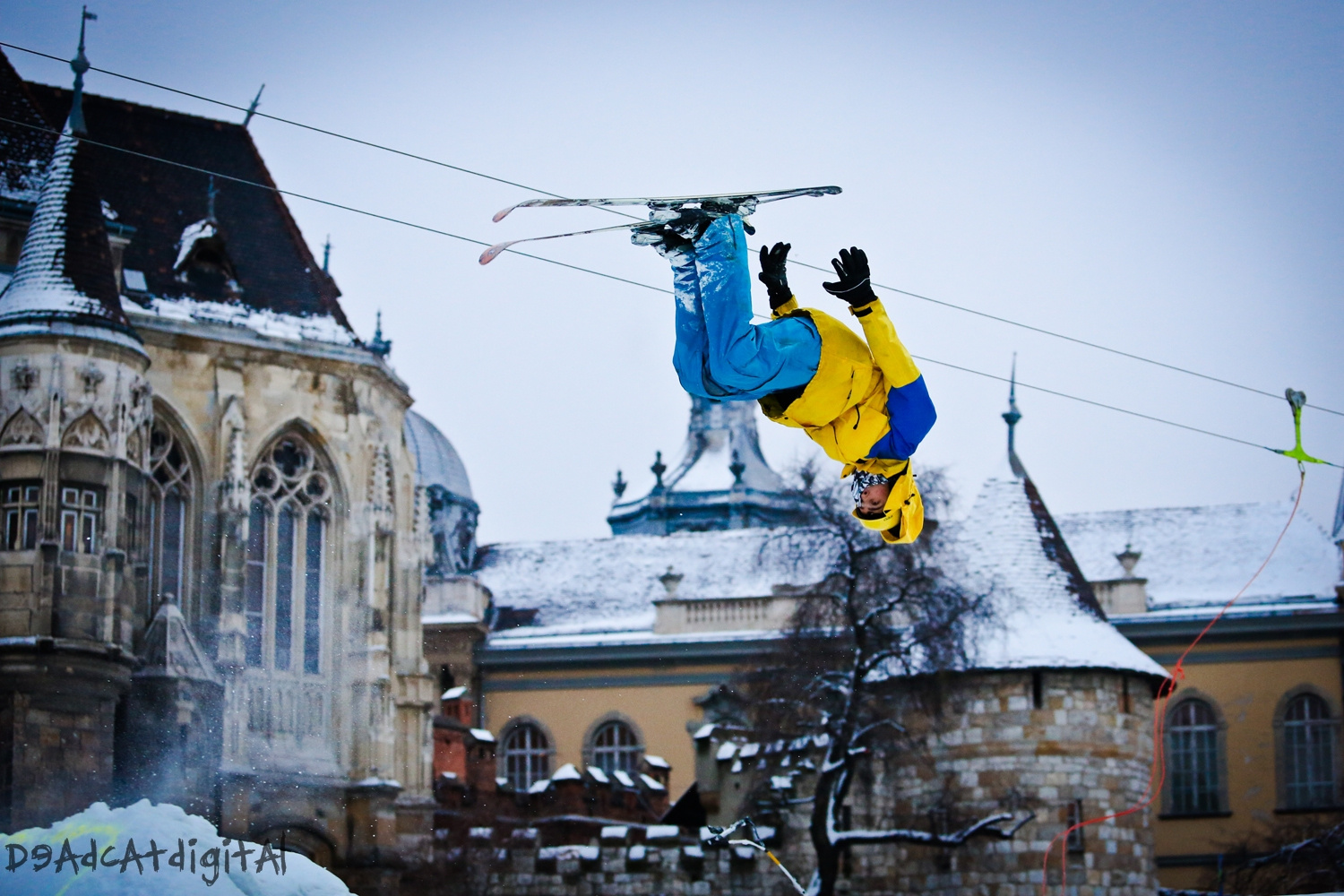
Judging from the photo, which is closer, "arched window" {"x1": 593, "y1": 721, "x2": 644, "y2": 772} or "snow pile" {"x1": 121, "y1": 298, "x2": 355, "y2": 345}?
"snow pile" {"x1": 121, "y1": 298, "x2": 355, "y2": 345}

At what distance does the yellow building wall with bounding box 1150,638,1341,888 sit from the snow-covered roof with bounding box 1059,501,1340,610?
49.1 inches

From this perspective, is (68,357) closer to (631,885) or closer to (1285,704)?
(631,885)

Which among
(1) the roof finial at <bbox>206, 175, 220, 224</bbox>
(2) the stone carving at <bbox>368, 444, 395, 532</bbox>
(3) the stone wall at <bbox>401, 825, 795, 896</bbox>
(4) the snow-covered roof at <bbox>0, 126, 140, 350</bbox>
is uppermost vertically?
(1) the roof finial at <bbox>206, 175, 220, 224</bbox>

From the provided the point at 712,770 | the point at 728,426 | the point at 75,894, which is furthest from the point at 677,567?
the point at 75,894

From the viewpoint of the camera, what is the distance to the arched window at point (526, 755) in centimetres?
4525

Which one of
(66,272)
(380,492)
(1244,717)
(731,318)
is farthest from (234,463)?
(1244,717)

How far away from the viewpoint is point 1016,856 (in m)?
30.8

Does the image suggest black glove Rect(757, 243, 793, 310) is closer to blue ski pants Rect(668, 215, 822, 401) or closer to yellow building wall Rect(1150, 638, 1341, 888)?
blue ski pants Rect(668, 215, 822, 401)

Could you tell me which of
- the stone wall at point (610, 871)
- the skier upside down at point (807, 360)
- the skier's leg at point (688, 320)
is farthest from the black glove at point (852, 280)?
the stone wall at point (610, 871)

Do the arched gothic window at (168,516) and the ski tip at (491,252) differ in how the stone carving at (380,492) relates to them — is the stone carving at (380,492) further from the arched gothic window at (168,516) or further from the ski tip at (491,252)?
the ski tip at (491,252)

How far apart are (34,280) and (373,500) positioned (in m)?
6.39

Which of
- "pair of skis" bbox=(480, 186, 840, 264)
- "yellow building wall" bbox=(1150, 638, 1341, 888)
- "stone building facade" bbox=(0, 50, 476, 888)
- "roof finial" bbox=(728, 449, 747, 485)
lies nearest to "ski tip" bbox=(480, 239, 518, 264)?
"pair of skis" bbox=(480, 186, 840, 264)

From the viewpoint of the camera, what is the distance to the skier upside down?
8.96 m
